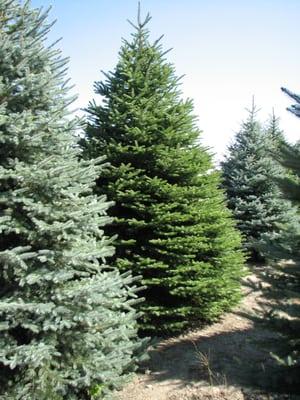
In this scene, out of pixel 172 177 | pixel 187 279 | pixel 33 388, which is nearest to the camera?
pixel 33 388

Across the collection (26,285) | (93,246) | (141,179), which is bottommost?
(26,285)

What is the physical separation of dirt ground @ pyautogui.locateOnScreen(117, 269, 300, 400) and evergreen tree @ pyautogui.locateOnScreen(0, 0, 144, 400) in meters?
0.69

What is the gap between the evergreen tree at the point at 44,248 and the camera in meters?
3.30

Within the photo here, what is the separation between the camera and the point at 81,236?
393 cm

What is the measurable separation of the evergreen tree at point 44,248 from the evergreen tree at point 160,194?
1.55 meters

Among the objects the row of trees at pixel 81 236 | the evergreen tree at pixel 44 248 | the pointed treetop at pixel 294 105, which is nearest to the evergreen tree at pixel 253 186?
the row of trees at pixel 81 236

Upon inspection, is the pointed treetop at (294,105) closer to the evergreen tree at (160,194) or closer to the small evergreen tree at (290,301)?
the small evergreen tree at (290,301)

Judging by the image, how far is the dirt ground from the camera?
155 inches

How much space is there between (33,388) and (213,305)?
318 cm

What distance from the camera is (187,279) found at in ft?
18.0

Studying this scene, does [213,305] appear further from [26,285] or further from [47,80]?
[47,80]

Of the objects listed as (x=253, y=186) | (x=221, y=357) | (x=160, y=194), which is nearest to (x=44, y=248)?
(x=160, y=194)

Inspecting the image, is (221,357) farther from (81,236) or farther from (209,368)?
(81,236)

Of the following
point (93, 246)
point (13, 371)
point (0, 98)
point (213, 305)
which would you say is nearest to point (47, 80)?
point (0, 98)
